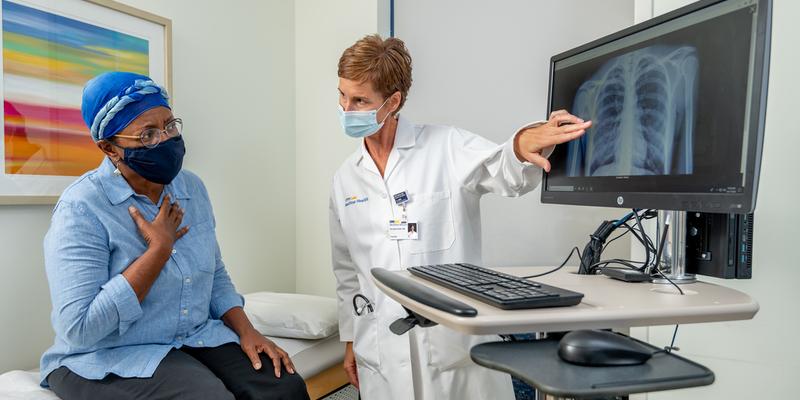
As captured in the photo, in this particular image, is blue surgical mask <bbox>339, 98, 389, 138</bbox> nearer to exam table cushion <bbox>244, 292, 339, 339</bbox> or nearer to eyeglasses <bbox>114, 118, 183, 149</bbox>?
eyeglasses <bbox>114, 118, 183, 149</bbox>

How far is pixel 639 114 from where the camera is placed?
3.38 ft

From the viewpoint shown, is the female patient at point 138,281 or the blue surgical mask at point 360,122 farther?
Answer: the blue surgical mask at point 360,122

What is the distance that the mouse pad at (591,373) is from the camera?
26.4 inches

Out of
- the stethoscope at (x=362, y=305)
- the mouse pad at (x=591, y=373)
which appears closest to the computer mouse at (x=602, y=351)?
the mouse pad at (x=591, y=373)

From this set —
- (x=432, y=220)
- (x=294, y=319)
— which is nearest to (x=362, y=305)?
(x=432, y=220)

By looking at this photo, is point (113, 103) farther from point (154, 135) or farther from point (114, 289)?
point (114, 289)

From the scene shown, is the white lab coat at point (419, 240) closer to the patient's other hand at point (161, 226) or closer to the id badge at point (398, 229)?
the id badge at point (398, 229)

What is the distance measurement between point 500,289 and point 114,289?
2.82 ft

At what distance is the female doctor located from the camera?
1.43 meters

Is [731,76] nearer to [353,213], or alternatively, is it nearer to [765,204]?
[765,204]

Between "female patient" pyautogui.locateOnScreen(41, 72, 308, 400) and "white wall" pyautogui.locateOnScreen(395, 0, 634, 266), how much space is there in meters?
1.27

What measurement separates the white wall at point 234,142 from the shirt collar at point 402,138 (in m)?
0.86

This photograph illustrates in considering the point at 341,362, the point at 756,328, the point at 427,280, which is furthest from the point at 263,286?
the point at 756,328

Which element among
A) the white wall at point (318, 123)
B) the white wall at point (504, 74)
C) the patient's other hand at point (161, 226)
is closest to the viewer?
Answer: the patient's other hand at point (161, 226)
